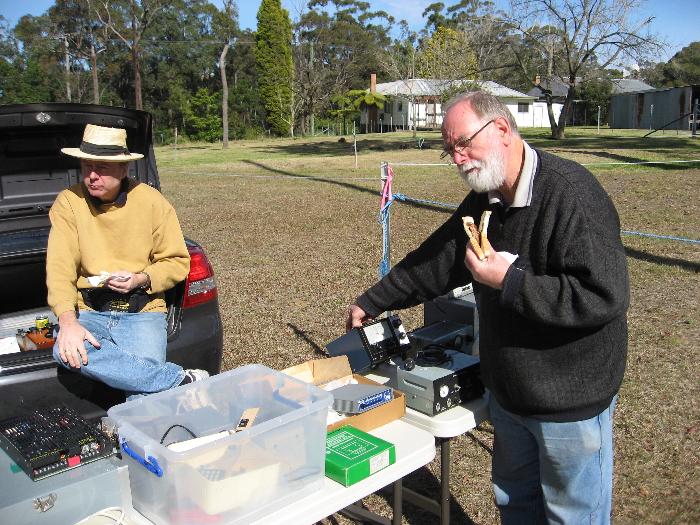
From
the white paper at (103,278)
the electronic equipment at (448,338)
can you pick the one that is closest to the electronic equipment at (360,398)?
the electronic equipment at (448,338)

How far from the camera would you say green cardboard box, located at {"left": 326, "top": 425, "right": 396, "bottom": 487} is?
187 centimetres

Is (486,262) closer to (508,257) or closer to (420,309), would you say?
(508,257)

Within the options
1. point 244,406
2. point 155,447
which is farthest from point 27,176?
point 155,447

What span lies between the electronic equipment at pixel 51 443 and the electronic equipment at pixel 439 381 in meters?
0.98

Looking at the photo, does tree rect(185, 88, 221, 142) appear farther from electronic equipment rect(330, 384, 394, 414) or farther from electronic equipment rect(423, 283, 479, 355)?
electronic equipment rect(330, 384, 394, 414)

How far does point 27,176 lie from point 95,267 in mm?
1363

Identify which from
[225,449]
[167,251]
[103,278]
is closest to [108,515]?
[225,449]

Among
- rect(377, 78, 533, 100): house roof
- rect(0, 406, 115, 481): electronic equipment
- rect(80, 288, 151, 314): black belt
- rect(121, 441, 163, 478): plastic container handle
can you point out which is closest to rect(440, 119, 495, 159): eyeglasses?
rect(121, 441, 163, 478): plastic container handle

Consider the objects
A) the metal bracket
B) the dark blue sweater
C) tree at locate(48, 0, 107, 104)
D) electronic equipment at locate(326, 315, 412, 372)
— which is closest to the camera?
the metal bracket

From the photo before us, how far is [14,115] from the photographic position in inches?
129

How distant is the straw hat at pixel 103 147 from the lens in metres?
2.79

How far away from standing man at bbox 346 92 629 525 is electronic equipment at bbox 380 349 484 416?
0.12 metres

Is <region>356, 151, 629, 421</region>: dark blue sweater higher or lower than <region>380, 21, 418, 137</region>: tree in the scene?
lower

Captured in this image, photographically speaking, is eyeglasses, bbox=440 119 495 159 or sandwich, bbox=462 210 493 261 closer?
sandwich, bbox=462 210 493 261
